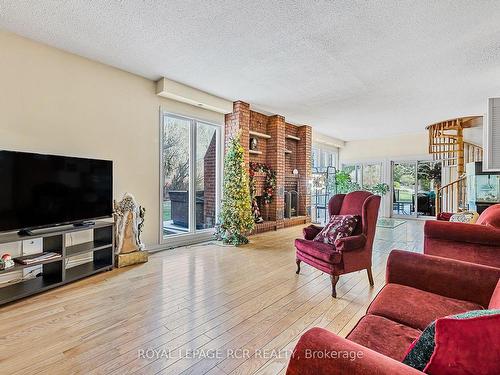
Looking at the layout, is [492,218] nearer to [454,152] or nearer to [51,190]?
[51,190]

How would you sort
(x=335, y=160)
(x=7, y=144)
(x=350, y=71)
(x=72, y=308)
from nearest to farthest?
(x=72, y=308) < (x=7, y=144) < (x=350, y=71) < (x=335, y=160)

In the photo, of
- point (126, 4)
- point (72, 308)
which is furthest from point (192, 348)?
point (126, 4)

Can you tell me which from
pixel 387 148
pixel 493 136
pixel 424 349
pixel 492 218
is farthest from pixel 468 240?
pixel 387 148

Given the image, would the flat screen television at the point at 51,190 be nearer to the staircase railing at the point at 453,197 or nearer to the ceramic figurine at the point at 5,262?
the ceramic figurine at the point at 5,262

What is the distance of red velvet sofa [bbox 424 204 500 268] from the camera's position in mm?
2201

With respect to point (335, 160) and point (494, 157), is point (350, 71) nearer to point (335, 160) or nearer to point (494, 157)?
point (494, 157)

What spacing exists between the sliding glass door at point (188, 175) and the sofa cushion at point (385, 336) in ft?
12.5

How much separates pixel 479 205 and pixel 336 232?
4.07 meters

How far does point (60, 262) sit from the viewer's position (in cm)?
290

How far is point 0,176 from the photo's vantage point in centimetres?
255

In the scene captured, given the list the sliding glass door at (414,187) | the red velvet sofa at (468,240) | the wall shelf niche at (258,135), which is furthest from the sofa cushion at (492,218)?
the sliding glass door at (414,187)

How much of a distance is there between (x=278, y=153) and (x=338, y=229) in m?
3.69

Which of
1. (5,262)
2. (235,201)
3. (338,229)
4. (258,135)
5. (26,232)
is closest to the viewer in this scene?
(5,262)

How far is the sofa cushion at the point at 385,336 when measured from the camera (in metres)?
1.13
